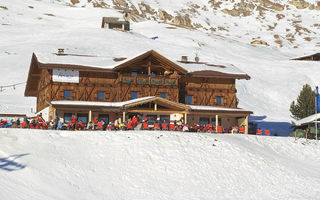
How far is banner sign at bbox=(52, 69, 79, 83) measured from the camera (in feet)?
117

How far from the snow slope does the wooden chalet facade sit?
1371 cm

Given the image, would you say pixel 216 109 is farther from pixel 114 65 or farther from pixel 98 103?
pixel 98 103

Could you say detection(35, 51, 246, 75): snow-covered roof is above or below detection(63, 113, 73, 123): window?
above

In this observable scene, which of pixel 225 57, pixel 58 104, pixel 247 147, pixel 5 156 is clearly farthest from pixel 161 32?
pixel 5 156

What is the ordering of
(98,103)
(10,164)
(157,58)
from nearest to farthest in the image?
(10,164) → (98,103) → (157,58)

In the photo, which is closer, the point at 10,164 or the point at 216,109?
the point at 10,164

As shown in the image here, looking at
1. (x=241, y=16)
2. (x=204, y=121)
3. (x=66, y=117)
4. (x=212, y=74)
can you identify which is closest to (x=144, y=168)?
(x=66, y=117)

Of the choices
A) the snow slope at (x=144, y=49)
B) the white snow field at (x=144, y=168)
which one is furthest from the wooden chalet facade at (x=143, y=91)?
the snow slope at (x=144, y=49)

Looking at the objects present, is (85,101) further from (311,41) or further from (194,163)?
(311,41)

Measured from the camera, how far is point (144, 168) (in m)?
21.2

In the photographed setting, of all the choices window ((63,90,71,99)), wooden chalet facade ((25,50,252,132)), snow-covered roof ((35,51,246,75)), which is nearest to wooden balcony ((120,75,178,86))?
wooden chalet facade ((25,50,252,132))

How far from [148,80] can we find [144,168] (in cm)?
1634

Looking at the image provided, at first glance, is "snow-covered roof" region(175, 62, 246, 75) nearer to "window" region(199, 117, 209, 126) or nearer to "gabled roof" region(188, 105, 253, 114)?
"gabled roof" region(188, 105, 253, 114)

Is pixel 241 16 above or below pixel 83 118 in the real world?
above
